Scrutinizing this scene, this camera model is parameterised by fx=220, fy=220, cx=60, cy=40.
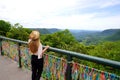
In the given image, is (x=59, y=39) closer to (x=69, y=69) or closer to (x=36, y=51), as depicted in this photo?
(x=36, y=51)

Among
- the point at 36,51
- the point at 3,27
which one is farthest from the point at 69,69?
the point at 3,27

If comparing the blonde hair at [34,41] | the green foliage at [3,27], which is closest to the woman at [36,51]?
the blonde hair at [34,41]

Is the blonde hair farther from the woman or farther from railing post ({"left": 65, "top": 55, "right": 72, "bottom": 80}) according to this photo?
railing post ({"left": 65, "top": 55, "right": 72, "bottom": 80})

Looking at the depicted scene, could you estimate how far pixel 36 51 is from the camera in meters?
4.90

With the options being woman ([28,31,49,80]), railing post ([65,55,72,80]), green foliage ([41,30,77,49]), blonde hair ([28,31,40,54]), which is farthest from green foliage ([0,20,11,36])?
railing post ([65,55,72,80])

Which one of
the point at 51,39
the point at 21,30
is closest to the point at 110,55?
the point at 51,39

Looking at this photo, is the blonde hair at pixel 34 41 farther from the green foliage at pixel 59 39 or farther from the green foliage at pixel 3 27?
the green foliage at pixel 3 27

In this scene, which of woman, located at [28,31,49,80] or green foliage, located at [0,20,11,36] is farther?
green foliage, located at [0,20,11,36]

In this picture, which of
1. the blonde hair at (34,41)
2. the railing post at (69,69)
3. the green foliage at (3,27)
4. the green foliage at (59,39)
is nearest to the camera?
the railing post at (69,69)

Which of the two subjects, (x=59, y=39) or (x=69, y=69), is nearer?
(x=69, y=69)

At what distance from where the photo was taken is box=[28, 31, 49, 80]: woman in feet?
15.2

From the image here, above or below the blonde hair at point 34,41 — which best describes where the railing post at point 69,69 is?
below

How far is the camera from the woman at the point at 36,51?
4.63 metres

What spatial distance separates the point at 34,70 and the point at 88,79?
1.56m
